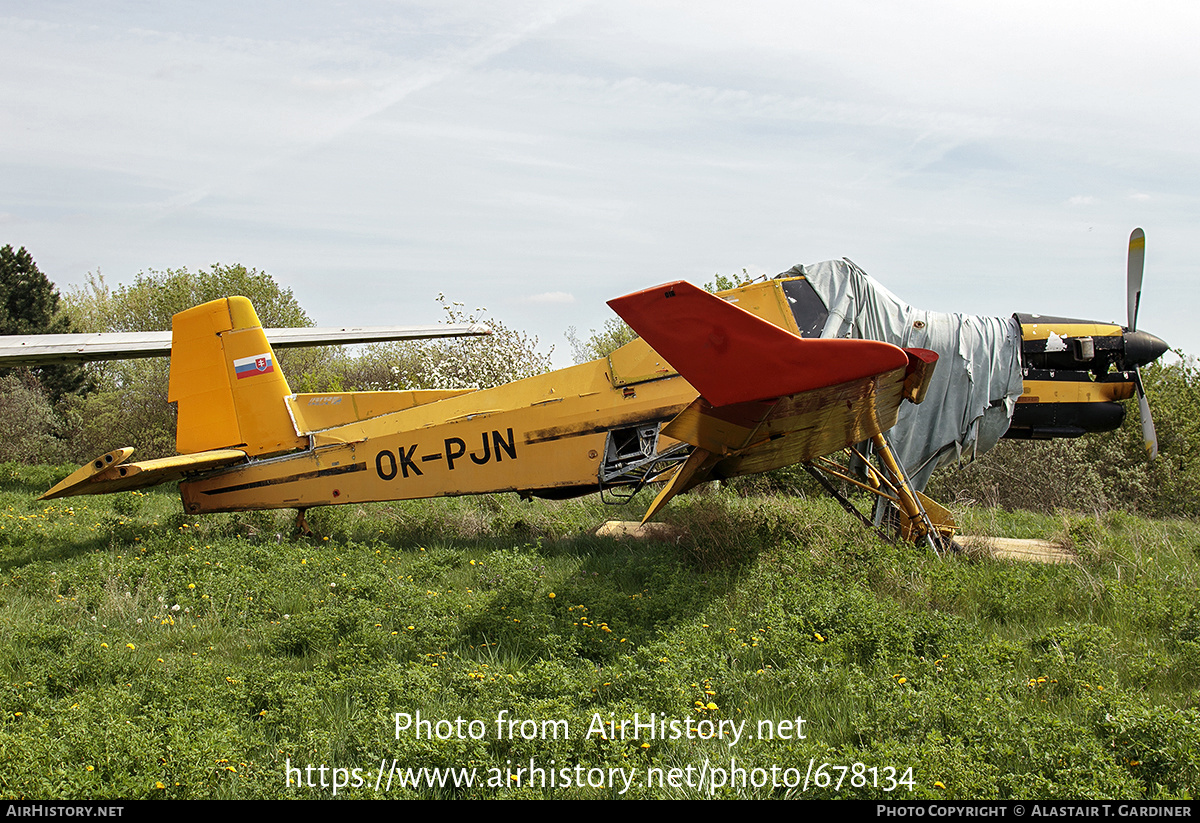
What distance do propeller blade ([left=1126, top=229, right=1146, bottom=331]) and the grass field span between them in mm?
2415

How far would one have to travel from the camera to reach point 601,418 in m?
7.06

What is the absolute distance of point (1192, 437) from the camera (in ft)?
53.4

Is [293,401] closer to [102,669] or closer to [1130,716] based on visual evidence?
[102,669]

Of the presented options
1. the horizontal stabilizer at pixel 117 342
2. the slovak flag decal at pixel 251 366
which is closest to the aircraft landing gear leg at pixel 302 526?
the slovak flag decal at pixel 251 366

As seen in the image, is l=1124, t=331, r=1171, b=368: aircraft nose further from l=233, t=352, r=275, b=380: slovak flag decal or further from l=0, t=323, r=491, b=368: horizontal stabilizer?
l=233, t=352, r=275, b=380: slovak flag decal

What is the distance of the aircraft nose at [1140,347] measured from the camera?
7449 millimetres

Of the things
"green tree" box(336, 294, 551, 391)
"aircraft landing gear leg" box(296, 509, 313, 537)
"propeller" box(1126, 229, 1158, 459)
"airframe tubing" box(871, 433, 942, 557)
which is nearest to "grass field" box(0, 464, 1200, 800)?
"airframe tubing" box(871, 433, 942, 557)

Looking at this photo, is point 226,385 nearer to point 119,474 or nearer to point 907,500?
point 119,474

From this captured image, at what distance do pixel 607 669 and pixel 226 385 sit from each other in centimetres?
588

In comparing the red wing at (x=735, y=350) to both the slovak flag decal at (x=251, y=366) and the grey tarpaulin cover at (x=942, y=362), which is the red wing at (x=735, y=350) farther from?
the slovak flag decal at (x=251, y=366)

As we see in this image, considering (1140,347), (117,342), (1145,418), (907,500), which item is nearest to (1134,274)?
(1140,347)

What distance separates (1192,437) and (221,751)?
19711 millimetres

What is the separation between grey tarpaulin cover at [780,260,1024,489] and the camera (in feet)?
23.3
